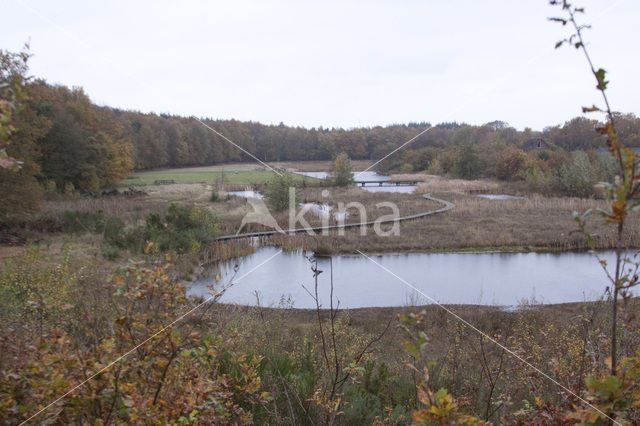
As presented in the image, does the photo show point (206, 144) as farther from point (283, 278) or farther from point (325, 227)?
point (325, 227)

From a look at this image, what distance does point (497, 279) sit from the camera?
1243 centimetres

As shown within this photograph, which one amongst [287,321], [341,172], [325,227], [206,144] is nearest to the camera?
[287,321]

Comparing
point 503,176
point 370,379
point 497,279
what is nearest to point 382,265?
point 497,279

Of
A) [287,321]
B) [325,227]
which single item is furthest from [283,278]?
[325,227]

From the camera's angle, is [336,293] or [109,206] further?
[109,206]

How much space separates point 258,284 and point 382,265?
4.49m

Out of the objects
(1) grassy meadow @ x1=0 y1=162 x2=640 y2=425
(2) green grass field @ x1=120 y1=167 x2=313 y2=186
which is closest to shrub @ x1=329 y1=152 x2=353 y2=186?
(1) grassy meadow @ x1=0 y1=162 x2=640 y2=425

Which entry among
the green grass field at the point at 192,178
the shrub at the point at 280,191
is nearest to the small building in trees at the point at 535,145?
the shrub at the point at 280,191

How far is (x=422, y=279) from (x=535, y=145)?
28.2 ft

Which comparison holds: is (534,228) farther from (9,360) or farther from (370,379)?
(9,360)

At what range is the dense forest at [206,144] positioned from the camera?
39.8ft

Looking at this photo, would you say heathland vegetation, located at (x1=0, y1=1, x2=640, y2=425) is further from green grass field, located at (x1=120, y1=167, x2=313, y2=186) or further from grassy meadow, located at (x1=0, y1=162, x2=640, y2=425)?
green grass field, located at (x1=120, y1=167, x2=313, y2=186)

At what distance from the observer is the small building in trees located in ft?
50.9

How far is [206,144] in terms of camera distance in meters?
14.8
